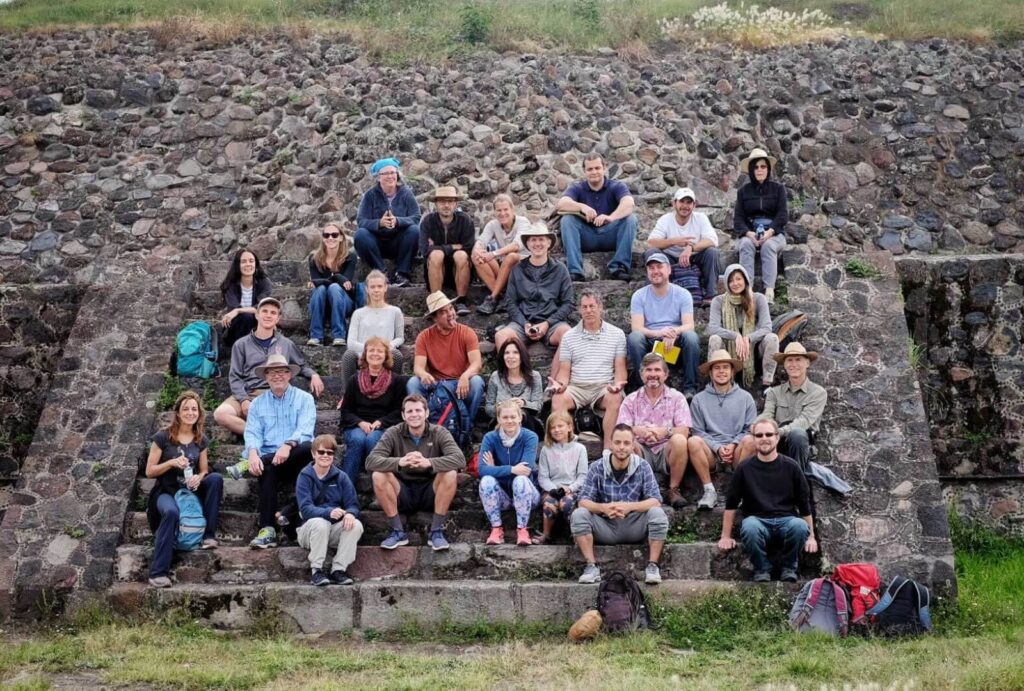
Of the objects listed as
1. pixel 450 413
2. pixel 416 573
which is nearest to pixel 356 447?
pixel 450 413

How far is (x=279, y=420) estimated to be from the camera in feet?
36.4

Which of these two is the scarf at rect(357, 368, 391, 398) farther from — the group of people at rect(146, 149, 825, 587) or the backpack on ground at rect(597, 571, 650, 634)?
the backpack on ground at rect(597, 571, 650, 634)

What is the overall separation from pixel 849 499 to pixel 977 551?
2.34 m

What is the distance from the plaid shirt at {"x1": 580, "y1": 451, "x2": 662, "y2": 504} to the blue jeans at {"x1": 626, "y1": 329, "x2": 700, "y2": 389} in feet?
5.23

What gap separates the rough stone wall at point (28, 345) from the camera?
1395 cm

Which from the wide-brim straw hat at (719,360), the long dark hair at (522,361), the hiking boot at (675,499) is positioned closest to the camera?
the hiking boot at (675,499)

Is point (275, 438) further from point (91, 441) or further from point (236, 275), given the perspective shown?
point (236, 275)

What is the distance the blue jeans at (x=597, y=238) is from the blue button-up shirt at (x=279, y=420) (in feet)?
11.1

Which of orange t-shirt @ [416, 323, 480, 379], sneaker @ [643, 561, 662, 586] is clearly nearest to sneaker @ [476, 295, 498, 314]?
orange t-shirt @ [416, 323, 480, 379]

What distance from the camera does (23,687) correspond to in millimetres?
8680

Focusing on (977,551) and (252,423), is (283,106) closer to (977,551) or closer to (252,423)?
(252,423)

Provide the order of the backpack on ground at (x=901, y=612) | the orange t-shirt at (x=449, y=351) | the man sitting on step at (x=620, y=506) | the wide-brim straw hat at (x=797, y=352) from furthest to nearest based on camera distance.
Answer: the orange t-shirt at (x=449, y=351) → the wide-brim straw hat at (x=797, y=352) → the man sitting on step at (x=620, y=506) → the backpack on ground at (x=901, y=612)

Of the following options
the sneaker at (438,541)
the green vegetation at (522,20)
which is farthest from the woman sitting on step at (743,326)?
the green vegetation at (522,20)

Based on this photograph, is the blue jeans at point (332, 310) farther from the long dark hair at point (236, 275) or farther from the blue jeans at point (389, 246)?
the blue jeans at point (389, 246)
